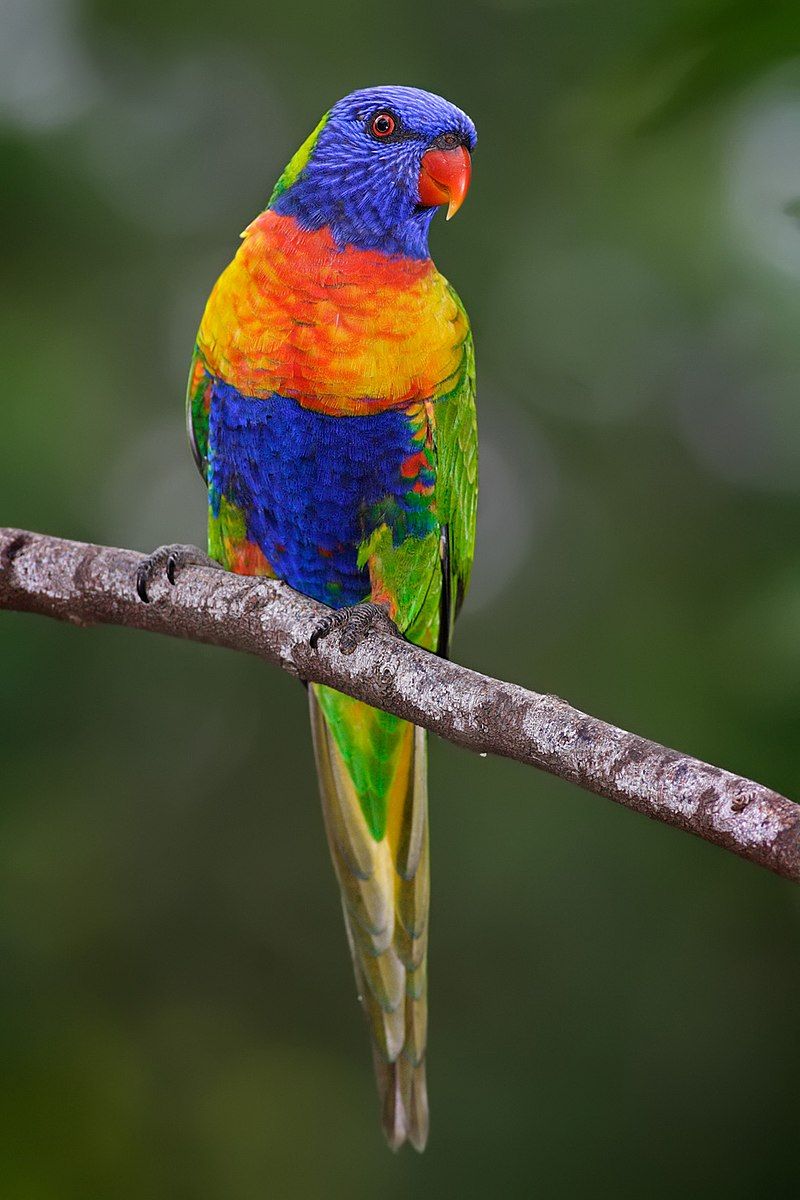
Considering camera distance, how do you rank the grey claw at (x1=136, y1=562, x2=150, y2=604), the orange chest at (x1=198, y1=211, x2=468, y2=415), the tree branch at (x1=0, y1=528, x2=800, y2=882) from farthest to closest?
the orange chest at (x1=198, y1=211, x2=468, y2=415)
the grey claw at (x1=136, y1=562, x2=150, y2=604)
the tree branch at (x1=0, y1=528, x2=800, y2=882)

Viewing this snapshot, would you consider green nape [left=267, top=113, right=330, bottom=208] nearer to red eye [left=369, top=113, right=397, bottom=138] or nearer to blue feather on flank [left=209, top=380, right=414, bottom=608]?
red eye [left=369, top=113, right=397, bottom=138]

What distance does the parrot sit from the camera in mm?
2398

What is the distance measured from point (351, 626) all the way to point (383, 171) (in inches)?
43.9

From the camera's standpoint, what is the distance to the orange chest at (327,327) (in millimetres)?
2363

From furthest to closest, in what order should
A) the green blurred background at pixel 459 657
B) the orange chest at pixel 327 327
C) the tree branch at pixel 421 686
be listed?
the green blurred background at pixel 459 657 → the orange chest at pixel 327 327 → the tree branch at pixel 421 686

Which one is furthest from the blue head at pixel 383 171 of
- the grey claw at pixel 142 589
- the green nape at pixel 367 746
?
the green nape at pixel 367 746

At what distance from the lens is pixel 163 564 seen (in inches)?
90.4

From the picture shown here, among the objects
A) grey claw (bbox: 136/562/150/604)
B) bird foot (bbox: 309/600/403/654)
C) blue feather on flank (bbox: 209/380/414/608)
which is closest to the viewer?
bird foot (bbox: 309/600/403/654)

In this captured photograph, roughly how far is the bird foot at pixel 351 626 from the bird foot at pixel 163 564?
34 cm

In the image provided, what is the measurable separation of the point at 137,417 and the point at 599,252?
1777mm

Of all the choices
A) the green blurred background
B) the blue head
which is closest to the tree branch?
the blue head

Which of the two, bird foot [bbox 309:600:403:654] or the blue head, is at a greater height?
the blue head

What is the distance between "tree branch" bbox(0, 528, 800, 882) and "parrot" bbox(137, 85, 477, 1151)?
0.11 metres

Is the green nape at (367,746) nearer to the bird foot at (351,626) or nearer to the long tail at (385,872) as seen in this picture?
the long tail at (385,872)
